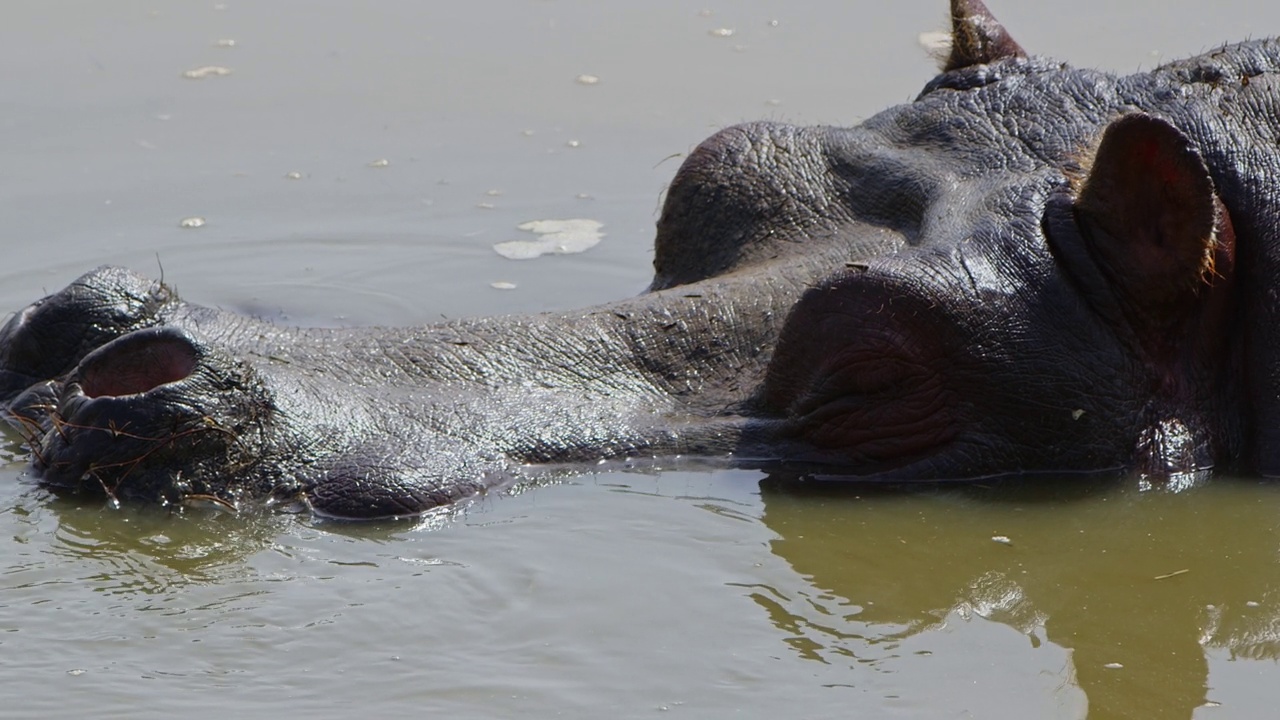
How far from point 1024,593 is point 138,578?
237 cm

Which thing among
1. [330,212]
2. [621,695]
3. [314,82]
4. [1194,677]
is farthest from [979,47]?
[314,82]

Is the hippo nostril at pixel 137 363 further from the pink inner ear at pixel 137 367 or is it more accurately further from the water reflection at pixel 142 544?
the water reflection at pixel 142 544

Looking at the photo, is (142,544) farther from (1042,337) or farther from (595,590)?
(1042,337)

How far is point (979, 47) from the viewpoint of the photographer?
6449mm

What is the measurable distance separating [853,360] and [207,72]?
7225 mm

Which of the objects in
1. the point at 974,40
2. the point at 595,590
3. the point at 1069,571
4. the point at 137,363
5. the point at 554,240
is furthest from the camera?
the point at 554,240

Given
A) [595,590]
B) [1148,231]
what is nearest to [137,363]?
[595,590]

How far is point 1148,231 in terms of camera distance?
207 inches

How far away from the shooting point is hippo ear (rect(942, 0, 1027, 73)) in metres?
6.44

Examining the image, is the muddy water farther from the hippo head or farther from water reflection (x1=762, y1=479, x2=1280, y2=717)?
the hippo head

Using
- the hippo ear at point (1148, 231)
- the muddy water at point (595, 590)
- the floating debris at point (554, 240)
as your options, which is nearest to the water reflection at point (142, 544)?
the muddy water at point (595, 590)

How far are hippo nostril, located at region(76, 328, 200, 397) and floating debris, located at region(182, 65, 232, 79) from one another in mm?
6761

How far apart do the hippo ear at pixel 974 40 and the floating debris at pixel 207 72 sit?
6.06 meters

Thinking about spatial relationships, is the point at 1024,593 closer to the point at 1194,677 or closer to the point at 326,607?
the point at 1194,677
